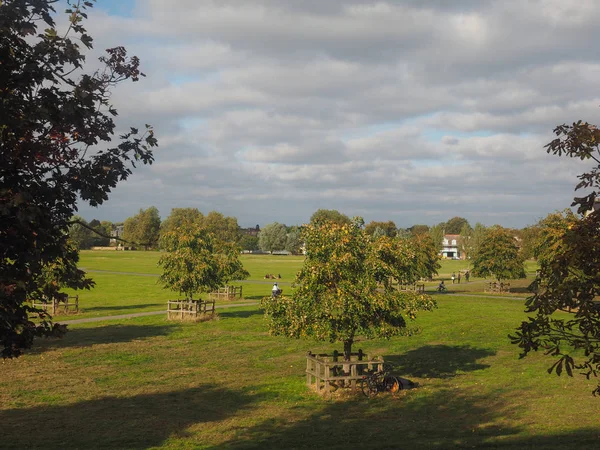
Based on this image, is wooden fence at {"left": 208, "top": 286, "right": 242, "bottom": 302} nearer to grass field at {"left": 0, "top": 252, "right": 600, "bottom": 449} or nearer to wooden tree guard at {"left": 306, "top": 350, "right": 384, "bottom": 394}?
grass field at {"left": 0, "top": 252, "right": 600, "bottom": 449}

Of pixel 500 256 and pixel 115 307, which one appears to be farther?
pixel 500 256

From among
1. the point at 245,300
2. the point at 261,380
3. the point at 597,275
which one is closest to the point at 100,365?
the point at 261,380

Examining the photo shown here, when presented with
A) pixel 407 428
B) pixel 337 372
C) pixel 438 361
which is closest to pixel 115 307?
pixel 438 361

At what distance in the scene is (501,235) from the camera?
69438 millimetres

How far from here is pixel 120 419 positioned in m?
18.8

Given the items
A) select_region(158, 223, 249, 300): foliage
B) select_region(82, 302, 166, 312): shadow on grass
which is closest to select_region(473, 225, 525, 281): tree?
select_region(158, 223, 249, 300): foliage

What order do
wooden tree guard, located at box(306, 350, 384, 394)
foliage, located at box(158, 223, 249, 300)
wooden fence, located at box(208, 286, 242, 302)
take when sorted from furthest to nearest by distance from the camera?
wooden fence, located at box(208, 286, 242, 302) < foliage, located at box(158, 223, 249, 300) < wooden tree guard, located at box(306, 350, 384, 394)

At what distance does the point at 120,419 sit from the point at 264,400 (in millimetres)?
5377

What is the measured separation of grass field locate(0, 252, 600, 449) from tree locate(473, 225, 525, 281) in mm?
34743

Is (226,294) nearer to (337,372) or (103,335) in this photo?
(103,335)

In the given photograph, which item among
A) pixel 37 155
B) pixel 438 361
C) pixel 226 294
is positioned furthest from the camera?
pixel 226 294

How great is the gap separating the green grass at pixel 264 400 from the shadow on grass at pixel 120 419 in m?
0.04

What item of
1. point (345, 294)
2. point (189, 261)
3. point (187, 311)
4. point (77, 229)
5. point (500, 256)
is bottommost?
point (187, 311)

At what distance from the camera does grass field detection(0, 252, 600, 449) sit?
16766mm
